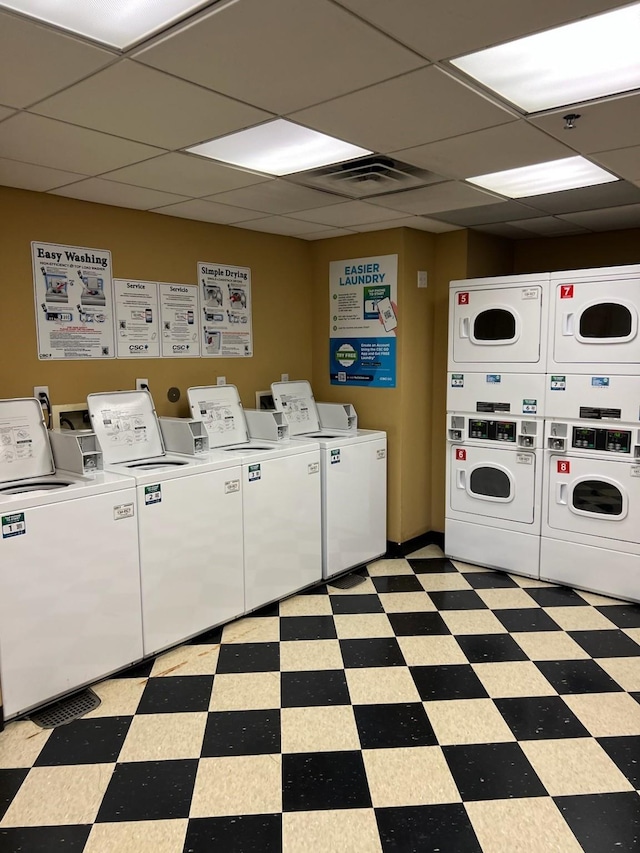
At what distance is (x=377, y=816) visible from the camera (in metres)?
2.09

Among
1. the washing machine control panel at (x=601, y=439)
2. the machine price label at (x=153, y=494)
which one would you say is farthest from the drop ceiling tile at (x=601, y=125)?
the machine price label at (x=153, y=494)

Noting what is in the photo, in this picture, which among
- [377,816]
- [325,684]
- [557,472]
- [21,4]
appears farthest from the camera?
[557,472]

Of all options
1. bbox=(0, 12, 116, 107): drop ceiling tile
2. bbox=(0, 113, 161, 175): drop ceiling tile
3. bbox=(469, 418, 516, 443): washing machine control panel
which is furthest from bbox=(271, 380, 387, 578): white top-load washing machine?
bbox=(0, 12, 116, 107): drop ceiling tile

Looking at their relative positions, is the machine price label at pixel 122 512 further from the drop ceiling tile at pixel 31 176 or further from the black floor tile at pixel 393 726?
the drop ceiling tile at pixel 31 176

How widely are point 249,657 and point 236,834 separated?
1157 millimetres

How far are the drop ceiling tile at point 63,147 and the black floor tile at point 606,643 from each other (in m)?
3.16

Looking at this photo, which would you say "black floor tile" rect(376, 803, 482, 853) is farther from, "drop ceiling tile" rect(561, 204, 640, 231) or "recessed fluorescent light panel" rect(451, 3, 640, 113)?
"drop ceiling tile" rect(561, 204, 640, 231)

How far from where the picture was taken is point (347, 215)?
12.9 ft

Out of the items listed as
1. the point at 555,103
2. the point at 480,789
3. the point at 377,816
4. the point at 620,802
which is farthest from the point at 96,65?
the point at 620,802

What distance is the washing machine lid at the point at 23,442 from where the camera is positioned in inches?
121

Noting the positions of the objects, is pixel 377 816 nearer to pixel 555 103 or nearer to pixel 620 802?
pixel 620 802

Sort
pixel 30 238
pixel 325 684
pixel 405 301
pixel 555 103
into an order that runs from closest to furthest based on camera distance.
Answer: pixel 555 103 < pixel 325 684 < pixel 30 238 < pixel 405 301

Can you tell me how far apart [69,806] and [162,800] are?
0.32m

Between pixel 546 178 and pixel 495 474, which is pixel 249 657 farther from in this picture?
pixel 546 178
